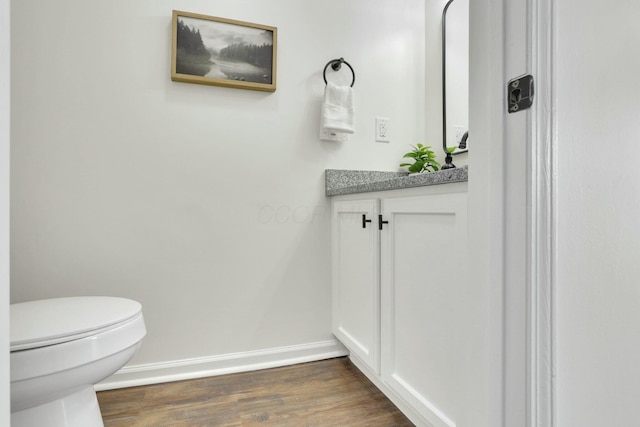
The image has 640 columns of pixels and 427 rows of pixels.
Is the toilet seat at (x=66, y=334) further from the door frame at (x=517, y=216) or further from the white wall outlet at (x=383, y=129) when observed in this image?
the white wall outlet at (x=383, y=129)

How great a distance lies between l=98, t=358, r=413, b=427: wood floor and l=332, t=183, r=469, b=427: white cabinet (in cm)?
10

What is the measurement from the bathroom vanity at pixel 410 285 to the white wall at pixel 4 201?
0.82 metres

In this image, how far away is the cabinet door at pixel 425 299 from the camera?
85cm

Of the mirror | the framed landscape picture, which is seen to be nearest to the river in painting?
the framed landscape picture

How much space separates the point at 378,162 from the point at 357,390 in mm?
1097

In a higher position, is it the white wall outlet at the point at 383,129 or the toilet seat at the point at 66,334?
the white wall outlet at the point at 383,129

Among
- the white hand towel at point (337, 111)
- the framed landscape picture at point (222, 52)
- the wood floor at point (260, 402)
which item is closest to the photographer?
the wood floor at point (260, 402)

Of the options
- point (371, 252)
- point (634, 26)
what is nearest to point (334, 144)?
point (371, 252)

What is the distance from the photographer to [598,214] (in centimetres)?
52

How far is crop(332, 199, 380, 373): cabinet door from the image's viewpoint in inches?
48.7

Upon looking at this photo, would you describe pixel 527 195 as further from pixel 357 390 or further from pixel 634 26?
pixel 357 390

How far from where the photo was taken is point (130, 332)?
97 centimetres

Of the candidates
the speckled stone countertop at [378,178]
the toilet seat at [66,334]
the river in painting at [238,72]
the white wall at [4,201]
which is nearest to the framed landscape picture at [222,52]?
the river in painting at [238,72]

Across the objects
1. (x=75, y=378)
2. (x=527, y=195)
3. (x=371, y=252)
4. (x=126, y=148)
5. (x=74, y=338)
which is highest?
(x=126, y=148)
